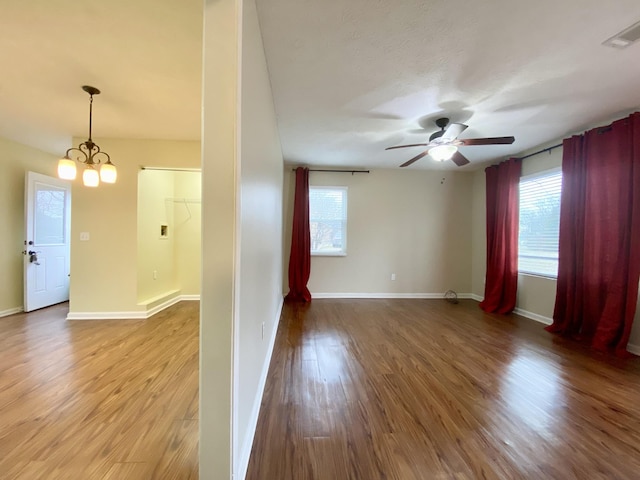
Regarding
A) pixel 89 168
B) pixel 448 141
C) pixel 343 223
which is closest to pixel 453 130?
pixel 448 141

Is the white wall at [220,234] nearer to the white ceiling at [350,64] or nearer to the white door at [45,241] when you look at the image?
the white ceiling at [350,64]

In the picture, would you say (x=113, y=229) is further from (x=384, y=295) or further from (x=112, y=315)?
(x=384, y=295)

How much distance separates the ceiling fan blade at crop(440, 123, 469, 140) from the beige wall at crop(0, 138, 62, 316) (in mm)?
4539

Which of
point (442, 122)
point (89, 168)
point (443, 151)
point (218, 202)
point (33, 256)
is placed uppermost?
point (442, 122)

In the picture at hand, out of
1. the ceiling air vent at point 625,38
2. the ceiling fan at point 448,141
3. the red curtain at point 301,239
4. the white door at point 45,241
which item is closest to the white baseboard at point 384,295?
the red curtain at point 301,239

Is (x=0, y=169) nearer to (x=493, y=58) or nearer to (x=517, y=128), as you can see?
(x=493, y=58)

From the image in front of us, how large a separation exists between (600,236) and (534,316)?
4.68 ft

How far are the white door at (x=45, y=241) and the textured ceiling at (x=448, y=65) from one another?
12.0 feet

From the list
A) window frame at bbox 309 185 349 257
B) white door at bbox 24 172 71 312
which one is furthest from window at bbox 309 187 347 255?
white door at bbox 24 172 71 312

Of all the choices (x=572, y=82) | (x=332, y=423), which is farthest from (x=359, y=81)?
(x=332, y=423)

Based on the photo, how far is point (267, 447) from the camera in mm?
1354

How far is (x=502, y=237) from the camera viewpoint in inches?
155

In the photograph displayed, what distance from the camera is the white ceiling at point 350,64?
4.76ft

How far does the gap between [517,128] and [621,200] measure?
1213mm
